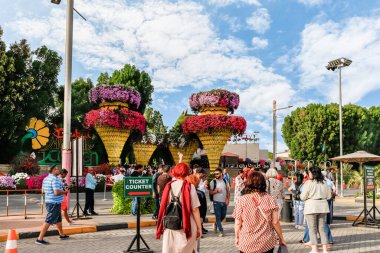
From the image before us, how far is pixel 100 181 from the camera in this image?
83.2 feet

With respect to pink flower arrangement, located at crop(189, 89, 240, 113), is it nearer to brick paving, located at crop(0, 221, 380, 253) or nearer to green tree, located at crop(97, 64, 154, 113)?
brick paving, located at crop(0, 221, 380, 253)

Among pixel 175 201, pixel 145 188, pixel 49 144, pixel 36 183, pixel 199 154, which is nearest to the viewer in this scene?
pixel 175 201

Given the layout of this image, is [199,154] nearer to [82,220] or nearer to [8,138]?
[8,138]

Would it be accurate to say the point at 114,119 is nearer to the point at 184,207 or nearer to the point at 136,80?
the point at 184,207

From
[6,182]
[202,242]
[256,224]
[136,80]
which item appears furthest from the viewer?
[136,80]

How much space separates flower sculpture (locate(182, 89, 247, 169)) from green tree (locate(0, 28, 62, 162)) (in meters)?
12.8

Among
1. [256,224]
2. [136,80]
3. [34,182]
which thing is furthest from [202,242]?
[136,80]

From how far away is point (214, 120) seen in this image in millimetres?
26047

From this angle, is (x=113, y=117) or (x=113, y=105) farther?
(x=113, y=105)

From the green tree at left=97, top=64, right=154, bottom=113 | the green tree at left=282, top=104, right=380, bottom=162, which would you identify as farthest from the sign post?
the green tree at left=282, top=104, right=380, bottom=162

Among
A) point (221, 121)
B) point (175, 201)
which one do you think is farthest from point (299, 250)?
point (221, 121)

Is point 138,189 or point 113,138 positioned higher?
point 113,138

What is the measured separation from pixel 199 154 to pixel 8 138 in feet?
66.5

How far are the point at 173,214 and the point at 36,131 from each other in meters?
27.6
